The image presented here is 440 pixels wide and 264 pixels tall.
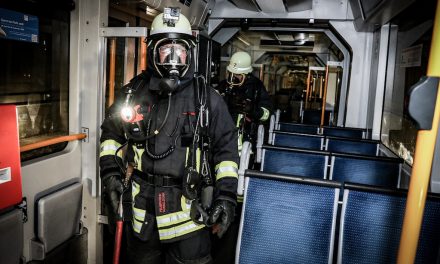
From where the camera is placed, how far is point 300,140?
4.06m

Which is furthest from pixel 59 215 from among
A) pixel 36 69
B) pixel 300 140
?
pixel 300 140

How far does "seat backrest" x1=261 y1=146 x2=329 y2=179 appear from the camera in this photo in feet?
10.6

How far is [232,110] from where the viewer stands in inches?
190

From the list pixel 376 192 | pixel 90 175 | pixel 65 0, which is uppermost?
pixel 65 0

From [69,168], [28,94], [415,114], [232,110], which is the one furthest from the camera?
[232,110]

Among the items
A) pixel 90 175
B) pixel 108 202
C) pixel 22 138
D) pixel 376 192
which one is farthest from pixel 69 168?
pixel 376 192

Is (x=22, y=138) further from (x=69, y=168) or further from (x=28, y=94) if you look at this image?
(x=69, y=168)

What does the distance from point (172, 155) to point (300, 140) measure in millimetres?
2359

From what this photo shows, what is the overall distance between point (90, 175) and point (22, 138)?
73 cm

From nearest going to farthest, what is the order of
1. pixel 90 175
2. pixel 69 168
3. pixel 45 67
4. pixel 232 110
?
pixel 45 67, pixel 69 168, pixel 90 175, pixel 232 110

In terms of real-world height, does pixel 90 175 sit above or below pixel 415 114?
below

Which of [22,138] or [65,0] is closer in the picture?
[22,138]

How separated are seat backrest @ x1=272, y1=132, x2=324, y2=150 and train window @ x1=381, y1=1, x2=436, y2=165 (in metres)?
0.92

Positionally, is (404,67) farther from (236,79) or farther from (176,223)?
(176,223)
